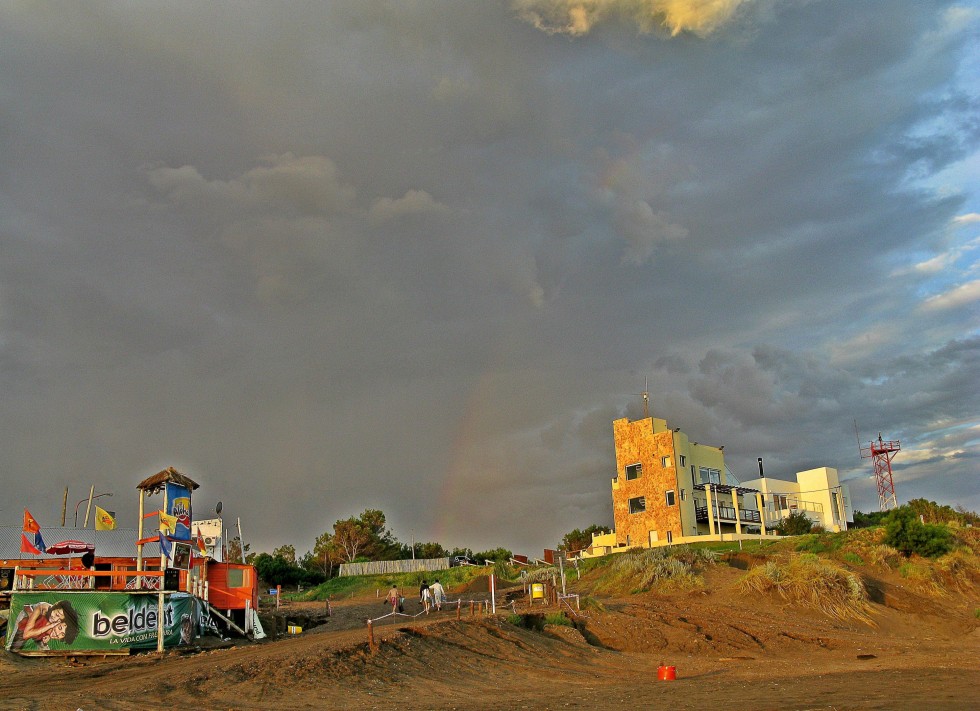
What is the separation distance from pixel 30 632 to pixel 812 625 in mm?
28243

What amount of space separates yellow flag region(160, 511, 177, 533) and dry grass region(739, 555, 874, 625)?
2514 cm

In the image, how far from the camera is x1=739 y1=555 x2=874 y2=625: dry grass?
111 feet

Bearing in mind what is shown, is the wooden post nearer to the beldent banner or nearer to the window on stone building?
the beldent banner

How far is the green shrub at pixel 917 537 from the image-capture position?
4119 centimetres

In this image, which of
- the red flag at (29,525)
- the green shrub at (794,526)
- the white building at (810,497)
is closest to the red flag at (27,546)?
the red flag at (29,525)

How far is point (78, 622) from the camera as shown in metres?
23.4

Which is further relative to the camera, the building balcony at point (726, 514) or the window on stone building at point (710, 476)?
the window on stone building at point (710, 476)

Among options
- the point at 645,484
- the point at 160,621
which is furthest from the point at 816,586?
the point at 645,484

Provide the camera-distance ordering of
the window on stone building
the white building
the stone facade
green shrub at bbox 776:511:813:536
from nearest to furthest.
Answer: green shrub at bbox 776:511:813:536
the stone facade
the window on stone building
the white building

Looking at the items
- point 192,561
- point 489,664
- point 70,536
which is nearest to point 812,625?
point 489,664

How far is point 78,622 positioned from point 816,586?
96.7ft

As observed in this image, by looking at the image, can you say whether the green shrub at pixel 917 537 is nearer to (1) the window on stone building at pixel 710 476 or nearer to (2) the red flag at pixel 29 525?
(1) the window on stone building at pixel 710 476

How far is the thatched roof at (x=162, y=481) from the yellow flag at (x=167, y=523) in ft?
5.04

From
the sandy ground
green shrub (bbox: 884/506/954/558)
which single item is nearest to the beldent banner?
the sandy ground
